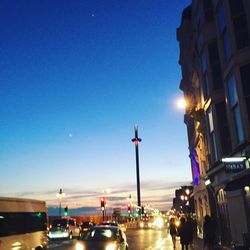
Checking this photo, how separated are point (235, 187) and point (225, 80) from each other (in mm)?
6190

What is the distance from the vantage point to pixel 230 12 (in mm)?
18406

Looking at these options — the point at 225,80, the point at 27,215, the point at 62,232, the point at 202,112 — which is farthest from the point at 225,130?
the point at 62,232

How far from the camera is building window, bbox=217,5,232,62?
19.5 meters

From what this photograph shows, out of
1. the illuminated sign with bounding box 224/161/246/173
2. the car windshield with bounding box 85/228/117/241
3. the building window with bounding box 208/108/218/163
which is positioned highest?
the building window with bounding box 208/108/218/163

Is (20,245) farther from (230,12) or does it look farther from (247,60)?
(230,12)

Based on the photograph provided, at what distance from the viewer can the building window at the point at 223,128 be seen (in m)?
21.9

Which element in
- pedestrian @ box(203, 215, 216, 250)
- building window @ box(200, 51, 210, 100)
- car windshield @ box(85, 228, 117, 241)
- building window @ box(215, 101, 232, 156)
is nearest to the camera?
car windshield @ box(85, 228, 117, 241)

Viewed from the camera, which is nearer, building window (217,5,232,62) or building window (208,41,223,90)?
building window (217,5,232,62)

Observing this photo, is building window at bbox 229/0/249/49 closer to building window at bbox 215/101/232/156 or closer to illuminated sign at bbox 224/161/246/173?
building window at bbox 215/101/232/156

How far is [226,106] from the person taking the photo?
20.2m

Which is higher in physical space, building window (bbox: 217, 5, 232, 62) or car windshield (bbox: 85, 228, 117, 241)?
building window (bbox: 217, 5, 232, 62)

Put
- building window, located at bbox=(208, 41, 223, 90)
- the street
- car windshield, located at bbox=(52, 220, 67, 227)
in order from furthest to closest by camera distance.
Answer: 1. car windshield, located at bbox=(52, 220, 67, 227)
2. the street
3. building window, located at bbox=(208, 41, 223, 90)

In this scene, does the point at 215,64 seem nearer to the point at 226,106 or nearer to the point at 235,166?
the point at 226,106

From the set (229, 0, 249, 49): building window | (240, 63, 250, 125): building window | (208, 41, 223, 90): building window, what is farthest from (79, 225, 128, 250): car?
(208, 41, 223, 90): building window
